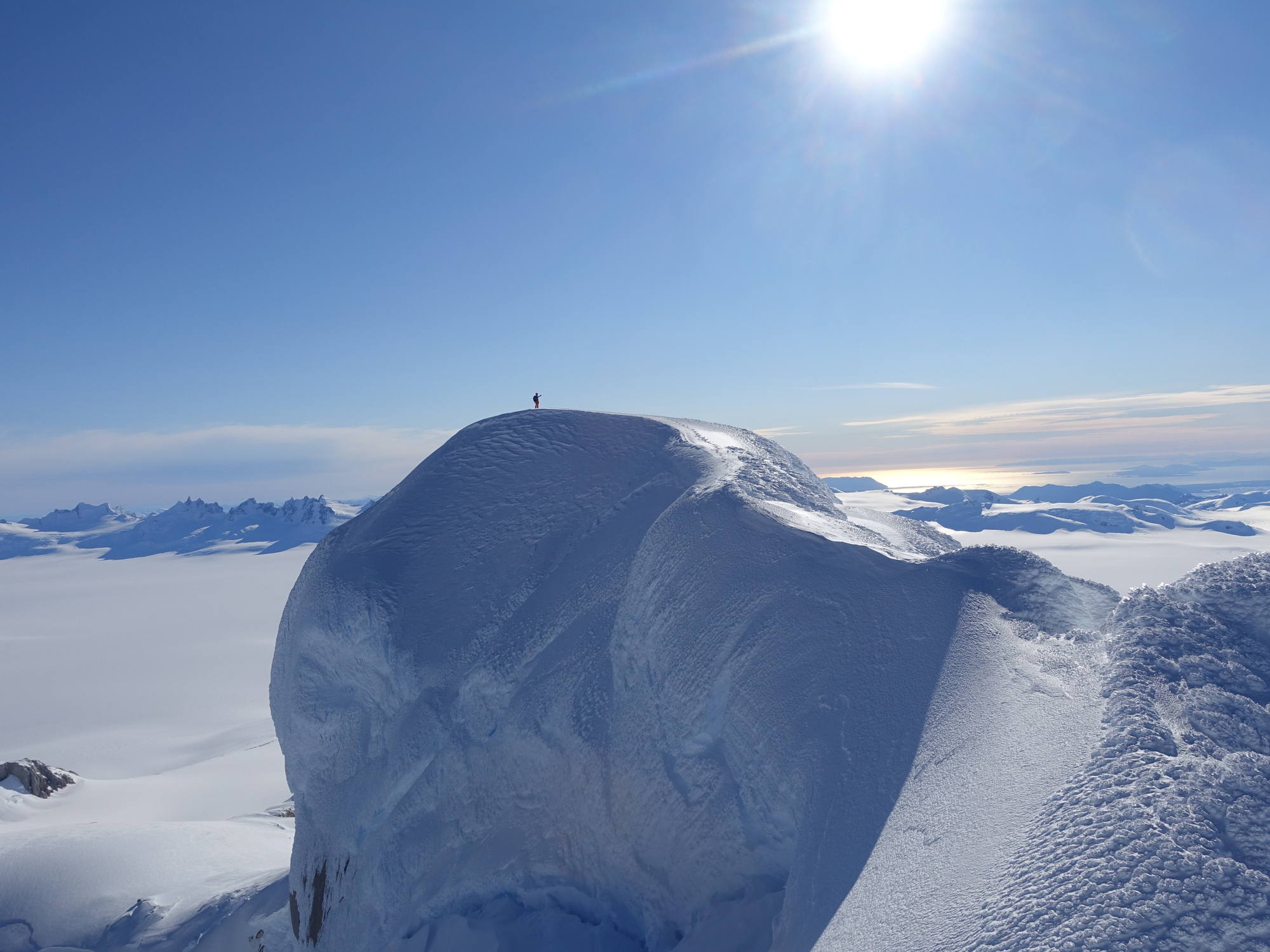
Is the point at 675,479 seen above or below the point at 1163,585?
above

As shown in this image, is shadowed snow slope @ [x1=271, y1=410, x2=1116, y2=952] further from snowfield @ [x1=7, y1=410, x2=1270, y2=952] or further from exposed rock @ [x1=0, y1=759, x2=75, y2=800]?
exposed rock @ [x1=0, y1=759, x2=75, y2=800]

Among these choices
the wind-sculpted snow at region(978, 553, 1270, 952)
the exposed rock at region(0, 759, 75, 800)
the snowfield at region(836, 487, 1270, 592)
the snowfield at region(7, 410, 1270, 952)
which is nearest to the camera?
the wind-sculpted snow at region(978, 553, 1270, 952)

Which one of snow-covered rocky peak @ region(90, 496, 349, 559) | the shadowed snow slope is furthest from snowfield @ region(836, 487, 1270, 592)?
snow-covered rocky peak @ region(90, 496, 349, 559)

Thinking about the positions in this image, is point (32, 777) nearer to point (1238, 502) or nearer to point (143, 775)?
point (143, 775)

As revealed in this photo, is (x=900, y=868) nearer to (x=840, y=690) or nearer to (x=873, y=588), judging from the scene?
(x=840, y=690)

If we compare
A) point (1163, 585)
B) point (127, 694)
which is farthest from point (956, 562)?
point (127, 694)

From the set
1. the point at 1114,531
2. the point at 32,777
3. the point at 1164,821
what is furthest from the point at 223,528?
the point at 1164,821
